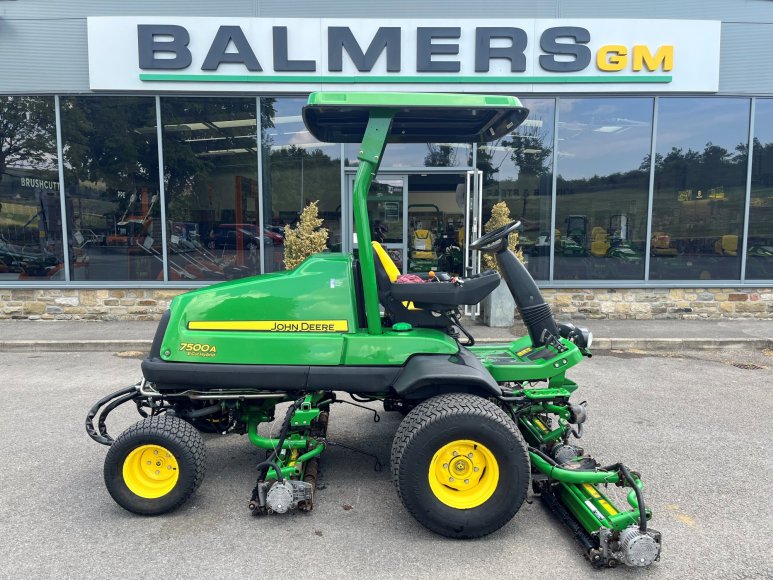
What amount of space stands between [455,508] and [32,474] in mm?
3033

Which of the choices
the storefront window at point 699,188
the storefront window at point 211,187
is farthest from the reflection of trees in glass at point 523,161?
the storefront window at point 211,187

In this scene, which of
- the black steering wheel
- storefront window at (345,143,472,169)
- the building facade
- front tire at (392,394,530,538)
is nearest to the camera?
front tire at (392,394,530,538)

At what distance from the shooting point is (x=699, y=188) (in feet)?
31.7

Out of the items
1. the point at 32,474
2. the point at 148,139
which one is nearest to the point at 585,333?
the point at 32,474

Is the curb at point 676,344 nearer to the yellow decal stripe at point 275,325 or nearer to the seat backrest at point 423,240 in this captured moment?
the seat backrest at point 423,240

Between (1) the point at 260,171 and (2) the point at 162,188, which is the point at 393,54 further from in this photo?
(2) the point at 162,188

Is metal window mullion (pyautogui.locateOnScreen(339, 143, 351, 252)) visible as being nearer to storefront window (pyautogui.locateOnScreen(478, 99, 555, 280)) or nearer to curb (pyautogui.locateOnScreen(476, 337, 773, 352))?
storefront window (pyautogui.locateOnScreen(478, 99, 555, 280))

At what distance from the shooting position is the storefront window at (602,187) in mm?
9469

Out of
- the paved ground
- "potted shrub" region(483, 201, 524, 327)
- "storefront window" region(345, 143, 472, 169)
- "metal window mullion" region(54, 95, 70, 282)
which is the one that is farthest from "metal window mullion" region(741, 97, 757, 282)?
"metal window mullion" region(54, 95, 70, 282)

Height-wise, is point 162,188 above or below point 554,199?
above

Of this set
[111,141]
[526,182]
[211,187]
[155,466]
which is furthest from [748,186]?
[111,141]

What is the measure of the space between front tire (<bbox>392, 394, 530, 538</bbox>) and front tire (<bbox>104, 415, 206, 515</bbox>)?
1266mm

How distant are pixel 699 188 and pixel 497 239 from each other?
736 centimetres

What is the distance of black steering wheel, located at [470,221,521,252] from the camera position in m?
4.06
